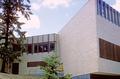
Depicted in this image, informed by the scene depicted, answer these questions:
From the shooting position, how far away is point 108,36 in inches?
1261

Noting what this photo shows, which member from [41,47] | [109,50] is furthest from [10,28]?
[109,50]

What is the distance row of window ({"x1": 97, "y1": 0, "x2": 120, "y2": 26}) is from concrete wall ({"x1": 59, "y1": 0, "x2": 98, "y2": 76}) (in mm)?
1094

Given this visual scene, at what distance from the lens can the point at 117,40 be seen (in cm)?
3434

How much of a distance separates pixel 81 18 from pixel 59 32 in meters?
6.98

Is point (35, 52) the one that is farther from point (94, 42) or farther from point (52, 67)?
point (52, 67)

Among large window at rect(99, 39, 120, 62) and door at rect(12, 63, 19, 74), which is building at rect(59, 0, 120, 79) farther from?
door at rect(12, 63, 19, 74)

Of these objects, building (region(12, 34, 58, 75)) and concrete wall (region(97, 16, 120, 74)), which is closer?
concrete wall (region(97, 16, 120, 74))

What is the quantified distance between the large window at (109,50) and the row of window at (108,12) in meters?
3.12

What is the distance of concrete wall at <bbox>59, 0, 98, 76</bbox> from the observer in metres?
30.3

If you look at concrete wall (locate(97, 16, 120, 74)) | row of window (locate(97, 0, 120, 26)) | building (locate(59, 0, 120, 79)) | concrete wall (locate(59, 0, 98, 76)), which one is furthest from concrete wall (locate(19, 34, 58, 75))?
row of window (locate(97, 0, 120, 26))

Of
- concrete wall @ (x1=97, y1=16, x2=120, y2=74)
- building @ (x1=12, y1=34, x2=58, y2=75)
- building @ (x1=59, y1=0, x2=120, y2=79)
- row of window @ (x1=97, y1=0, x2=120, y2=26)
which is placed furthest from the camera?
building @ (x1=12, y1=34, x2=58, y2=75)

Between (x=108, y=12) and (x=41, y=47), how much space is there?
11.7m

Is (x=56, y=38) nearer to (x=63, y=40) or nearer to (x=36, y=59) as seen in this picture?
(x=63, y=40)

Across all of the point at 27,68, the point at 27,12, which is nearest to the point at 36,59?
the point at 27,68
